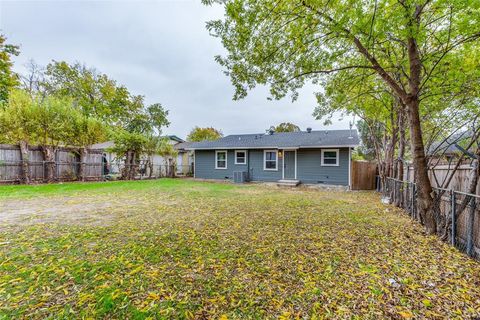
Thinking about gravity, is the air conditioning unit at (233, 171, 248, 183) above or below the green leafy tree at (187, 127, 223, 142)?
below

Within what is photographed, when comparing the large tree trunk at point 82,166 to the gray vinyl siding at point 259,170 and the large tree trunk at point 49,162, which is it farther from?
the gray vinyl siding at point 259,170

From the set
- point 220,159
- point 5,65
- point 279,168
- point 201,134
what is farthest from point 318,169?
point 201,134

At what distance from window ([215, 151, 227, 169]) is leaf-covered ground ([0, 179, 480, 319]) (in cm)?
1045

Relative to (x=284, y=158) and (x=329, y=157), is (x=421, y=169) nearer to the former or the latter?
(x=329, y=157)

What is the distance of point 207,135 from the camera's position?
33344 mm

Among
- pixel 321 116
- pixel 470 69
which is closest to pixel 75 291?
pixel 321 116

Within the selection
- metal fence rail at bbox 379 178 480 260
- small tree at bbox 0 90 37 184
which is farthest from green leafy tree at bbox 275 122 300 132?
metal fence rail at bbox 379 178 480 260

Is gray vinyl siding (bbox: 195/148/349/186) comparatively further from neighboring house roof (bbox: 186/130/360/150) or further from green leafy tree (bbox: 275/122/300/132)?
green leafy tree (bbox: 275/122/300/132)

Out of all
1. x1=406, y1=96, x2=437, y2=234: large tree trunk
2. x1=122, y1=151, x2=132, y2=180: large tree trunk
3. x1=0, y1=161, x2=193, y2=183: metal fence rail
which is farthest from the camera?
x1=122, y1=151, x2=132, y2=180: large tree trunk

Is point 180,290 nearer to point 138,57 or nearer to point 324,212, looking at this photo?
point 324,212

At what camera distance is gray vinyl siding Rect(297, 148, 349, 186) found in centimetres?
→ 1184

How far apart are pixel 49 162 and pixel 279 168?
43.5 feet

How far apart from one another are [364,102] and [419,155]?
5087 mm

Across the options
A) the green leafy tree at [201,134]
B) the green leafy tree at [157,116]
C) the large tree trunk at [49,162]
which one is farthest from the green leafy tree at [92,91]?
the large tree trunk at [49,162]
